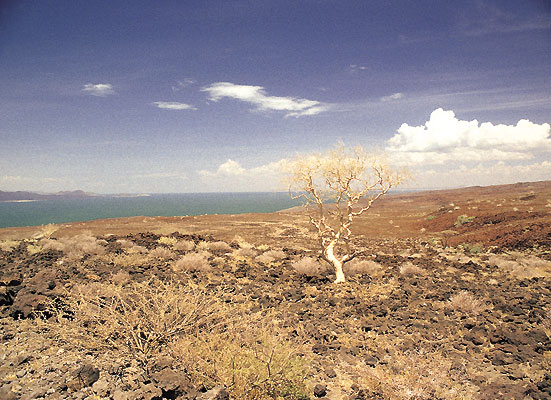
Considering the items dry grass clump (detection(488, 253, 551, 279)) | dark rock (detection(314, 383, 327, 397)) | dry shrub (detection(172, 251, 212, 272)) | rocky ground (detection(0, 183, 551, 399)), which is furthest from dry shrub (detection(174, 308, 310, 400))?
dry grass clump (detection(488, 253, 551, 279))

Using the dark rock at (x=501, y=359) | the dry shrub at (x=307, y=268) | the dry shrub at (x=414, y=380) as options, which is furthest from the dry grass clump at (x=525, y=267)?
the dry shrub at (x=414, y=380)

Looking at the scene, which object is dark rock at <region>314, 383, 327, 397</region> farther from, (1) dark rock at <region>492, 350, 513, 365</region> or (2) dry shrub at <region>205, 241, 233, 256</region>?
(2) dry shrub at <region>205, 241, 233, 256</region>

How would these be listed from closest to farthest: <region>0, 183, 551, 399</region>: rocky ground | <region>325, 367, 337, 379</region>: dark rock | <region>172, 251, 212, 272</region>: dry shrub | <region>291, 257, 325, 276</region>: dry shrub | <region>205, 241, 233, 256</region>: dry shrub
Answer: <region>0, 183, 551, 399</region>: rocky ground < <region>325, 367, 337, 379</region>: dark rock < <region>172, 251, 212, 272</region>: dry shrub < <region>291, 257, 325, 276</region>: dry shrub < <region>205, 241, 233, 256</region>: dry shrub

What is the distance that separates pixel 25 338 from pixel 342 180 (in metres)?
10.1

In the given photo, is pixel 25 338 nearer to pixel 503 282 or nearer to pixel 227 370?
pixel 227 370

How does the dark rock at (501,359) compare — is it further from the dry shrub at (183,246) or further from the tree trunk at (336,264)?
the dry shrub at (183,246)

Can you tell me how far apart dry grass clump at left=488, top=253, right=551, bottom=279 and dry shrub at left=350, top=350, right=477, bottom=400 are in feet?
30.9

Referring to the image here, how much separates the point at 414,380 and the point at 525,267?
38.2 feet

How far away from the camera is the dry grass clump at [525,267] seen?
11.5 metres

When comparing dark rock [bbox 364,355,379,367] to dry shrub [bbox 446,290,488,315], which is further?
dry shrub [bbox 446,290,488,315]

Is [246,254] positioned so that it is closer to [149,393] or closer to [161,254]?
[161,254]

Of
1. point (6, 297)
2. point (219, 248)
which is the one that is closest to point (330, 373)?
point (6, 297)

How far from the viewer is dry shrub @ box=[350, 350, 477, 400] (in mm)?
3939

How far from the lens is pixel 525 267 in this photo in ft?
39.2
